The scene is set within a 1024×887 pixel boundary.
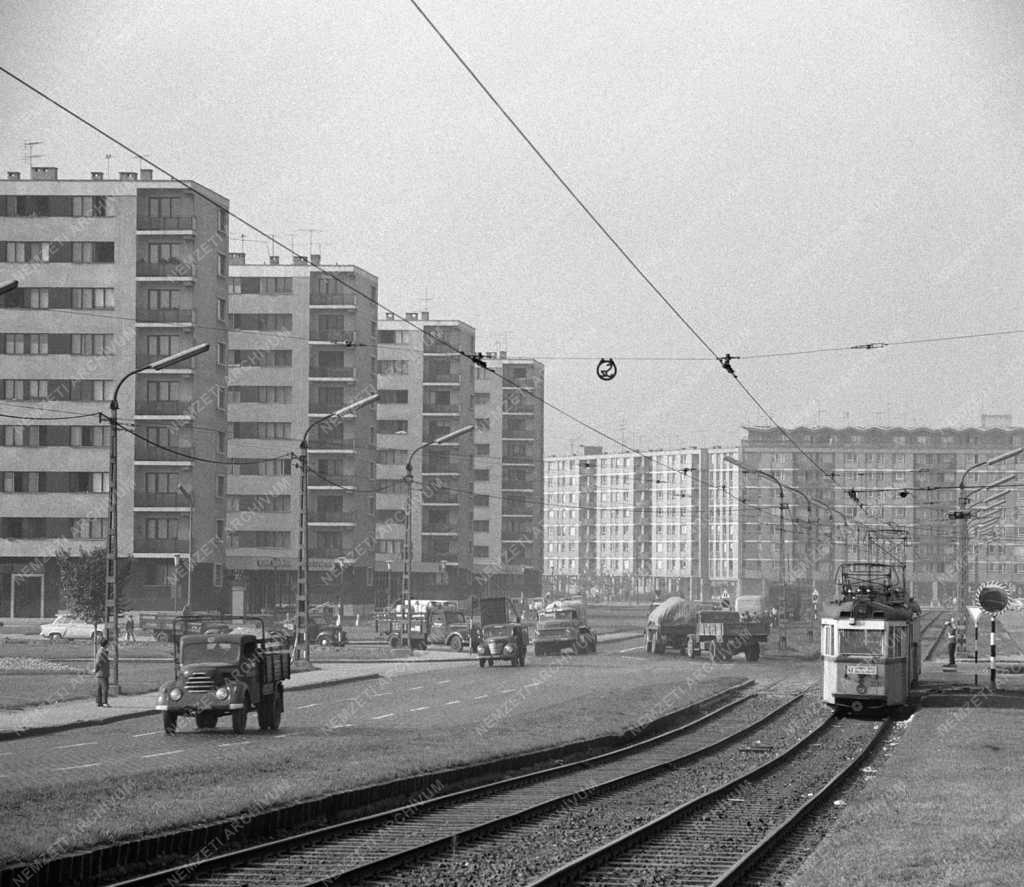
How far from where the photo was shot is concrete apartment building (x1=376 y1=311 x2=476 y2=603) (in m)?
151

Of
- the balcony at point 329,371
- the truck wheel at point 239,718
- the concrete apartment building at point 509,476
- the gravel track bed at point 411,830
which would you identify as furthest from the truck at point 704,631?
the concrete apartment building at point 509,476

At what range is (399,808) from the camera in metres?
20.6

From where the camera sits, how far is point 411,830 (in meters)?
19.1

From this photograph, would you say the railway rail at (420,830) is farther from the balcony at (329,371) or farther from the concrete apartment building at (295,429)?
the balcony at (329,371)

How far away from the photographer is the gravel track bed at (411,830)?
15531mm

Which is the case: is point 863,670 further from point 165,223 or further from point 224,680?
point 165,223


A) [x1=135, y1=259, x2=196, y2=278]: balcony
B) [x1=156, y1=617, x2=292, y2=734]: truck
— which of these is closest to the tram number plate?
[x1=156, y1=617, x2=292, y2=734]: truck

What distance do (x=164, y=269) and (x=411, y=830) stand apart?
86.5m

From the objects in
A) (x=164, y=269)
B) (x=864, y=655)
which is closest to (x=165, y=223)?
(x=164, y=269)

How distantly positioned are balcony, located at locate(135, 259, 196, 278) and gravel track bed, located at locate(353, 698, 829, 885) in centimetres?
7643

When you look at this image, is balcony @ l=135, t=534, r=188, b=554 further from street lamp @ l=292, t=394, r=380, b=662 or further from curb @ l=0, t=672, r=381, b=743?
curb @ l=0, t=672, r=381, b=743

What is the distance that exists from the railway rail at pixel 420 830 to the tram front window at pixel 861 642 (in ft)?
32.2

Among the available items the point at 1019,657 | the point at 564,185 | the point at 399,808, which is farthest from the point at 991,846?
the point at 1019,657

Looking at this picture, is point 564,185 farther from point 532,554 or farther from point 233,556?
point 532,554
